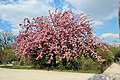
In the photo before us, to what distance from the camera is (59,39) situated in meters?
20.4

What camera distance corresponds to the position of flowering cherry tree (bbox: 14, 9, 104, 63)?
20.2 m

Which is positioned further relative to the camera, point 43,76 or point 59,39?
point 59,39

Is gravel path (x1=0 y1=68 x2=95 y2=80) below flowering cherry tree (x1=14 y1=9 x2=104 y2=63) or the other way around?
below

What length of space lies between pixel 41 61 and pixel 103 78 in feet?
42.6

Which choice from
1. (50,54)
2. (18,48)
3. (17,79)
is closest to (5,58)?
(18,48)

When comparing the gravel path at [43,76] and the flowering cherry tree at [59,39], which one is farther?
the flowering cherry tree at [59,39]

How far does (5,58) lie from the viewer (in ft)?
105

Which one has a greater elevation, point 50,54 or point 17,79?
point 50,54

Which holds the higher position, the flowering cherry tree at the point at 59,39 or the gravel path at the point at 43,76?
the flowering cherry tree at the point at 59,39

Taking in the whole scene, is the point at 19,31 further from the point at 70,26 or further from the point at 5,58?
the point at 5,58

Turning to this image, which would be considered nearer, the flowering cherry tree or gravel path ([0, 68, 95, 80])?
gravel path ([0, 68, 95, 80])

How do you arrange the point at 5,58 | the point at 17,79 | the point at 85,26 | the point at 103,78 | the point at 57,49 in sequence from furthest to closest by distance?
1. the point at 5,58
2. the point at 85,26
3. the point at 57,49
4. the point at 17,79
5. the point at 103,78

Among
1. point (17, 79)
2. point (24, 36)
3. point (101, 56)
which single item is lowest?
point (17, 79)

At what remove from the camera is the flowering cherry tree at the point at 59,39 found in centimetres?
2023
